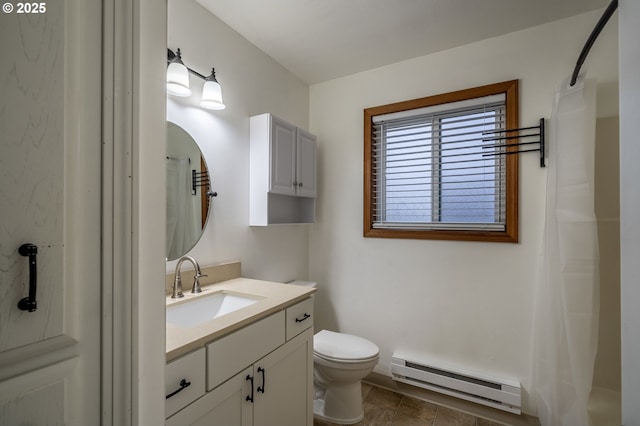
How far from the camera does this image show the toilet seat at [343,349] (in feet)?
5.75

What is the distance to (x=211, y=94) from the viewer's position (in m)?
1.57

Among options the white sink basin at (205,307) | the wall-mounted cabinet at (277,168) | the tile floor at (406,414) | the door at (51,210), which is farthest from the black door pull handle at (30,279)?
the tile floor at (406,414)

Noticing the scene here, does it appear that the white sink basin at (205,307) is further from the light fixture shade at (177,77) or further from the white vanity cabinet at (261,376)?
the light fixture shade at (177,77)

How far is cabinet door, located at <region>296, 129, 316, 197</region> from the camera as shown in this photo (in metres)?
2.16

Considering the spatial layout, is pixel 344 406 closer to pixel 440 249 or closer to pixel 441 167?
pixel 440 249

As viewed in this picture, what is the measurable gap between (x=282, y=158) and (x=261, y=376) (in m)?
1.31

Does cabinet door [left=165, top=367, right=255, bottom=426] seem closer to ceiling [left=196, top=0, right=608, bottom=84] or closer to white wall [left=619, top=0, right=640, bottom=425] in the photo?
white wall [left=619, top=0, right=640, bottom=425]

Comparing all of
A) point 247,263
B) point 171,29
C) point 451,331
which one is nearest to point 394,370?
point 451,331

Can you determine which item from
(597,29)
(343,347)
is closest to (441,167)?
(597,29)

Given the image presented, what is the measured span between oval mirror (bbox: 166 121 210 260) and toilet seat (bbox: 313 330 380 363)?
1008 mm

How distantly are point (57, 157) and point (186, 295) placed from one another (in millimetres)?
1068

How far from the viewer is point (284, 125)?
2041 millimetres

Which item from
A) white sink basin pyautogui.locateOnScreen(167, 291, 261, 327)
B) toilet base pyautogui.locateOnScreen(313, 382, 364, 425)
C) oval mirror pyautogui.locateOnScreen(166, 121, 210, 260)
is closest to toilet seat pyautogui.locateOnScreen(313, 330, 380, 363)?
toilet base pyautogui.locateOnScreen(313, 382, 364, 425)

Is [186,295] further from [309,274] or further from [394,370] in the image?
[394,370]
